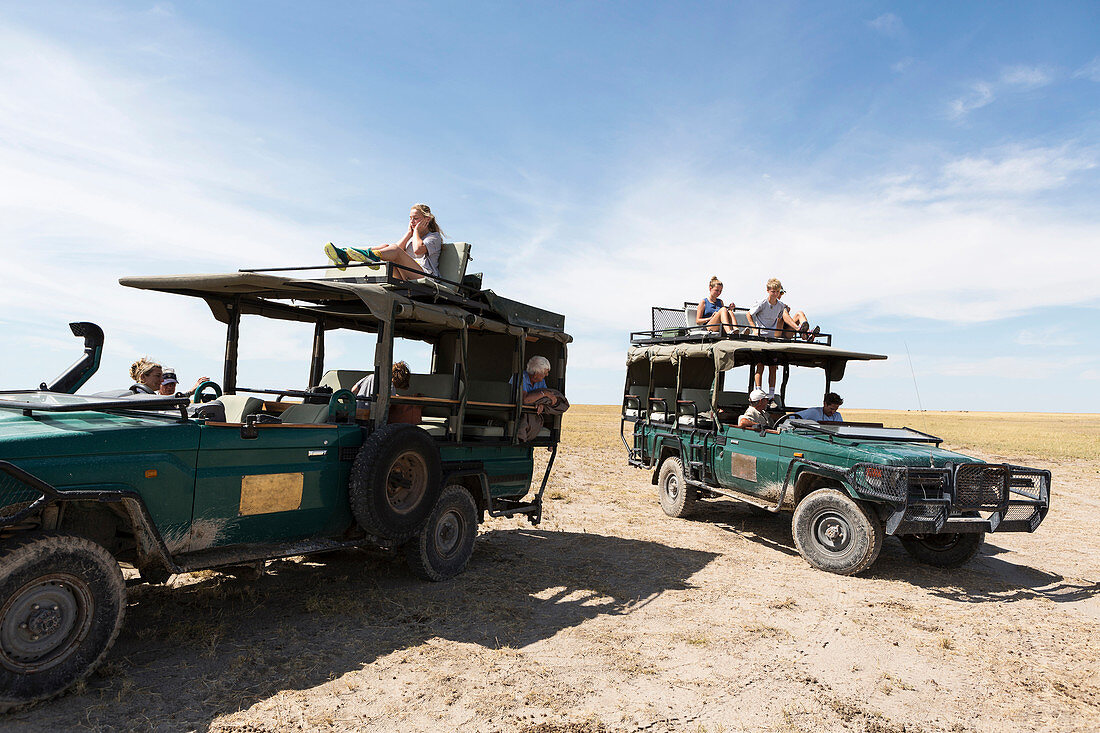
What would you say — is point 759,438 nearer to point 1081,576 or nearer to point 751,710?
point 1081,576

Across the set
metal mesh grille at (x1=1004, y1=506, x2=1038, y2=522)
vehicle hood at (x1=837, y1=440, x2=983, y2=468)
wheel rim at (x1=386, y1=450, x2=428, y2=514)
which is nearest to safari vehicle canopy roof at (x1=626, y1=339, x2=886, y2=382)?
vehicle hood at (x1=837, y1=440, x2=983, y2=468)

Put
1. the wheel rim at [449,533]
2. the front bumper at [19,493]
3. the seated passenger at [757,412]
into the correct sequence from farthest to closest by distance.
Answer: the seated passenger at [757,412]
the wheel rim at [449,533]
the front bumper at [19,493]

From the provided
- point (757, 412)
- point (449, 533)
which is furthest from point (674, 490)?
point (449, 533)

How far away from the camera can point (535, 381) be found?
317 inches

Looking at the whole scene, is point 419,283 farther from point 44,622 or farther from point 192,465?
point 44,622

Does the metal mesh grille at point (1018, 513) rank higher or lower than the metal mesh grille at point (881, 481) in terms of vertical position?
lower

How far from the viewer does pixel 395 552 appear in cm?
708

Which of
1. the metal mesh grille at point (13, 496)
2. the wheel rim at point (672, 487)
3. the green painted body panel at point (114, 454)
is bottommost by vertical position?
the wheel rim at point (672, 487)

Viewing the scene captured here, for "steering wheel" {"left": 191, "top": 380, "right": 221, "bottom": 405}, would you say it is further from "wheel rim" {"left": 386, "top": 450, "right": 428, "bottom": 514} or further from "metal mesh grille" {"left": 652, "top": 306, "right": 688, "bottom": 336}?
"metal mesh grille" {"left": 652, "top": 306, "right": 688, "bottom": 336}

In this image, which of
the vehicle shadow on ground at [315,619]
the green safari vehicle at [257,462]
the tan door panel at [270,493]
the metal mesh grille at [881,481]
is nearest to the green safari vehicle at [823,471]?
the metal mesh grille at [881,481]

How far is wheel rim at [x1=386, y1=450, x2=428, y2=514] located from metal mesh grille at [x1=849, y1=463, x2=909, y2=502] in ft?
15.1

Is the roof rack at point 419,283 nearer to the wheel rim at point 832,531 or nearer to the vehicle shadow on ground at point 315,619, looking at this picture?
the vehicle shadow on ground at point 315,619

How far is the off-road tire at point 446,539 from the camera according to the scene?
21.7ft

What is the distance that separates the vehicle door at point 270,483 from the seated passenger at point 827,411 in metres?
6.36
